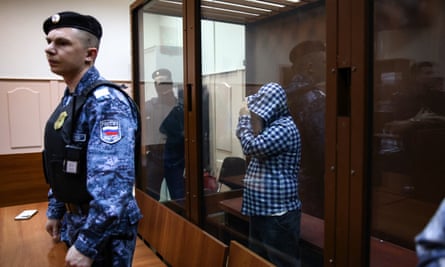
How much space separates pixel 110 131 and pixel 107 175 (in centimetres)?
14

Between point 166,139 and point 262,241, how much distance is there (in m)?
1.25

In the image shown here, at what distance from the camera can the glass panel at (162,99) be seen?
7.76 feet

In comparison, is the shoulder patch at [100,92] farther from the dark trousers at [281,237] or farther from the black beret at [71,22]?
the dark trousers at [281,237]

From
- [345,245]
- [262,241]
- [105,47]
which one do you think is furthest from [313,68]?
[105,47]

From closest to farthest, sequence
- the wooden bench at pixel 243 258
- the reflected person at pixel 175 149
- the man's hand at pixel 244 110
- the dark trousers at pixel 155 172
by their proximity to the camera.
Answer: the wooden bench at pixel 243 258 < the man's hand at pixel 244 110 < the reflected person at pixel 175 149 < the dark trousers at pixel 155 172

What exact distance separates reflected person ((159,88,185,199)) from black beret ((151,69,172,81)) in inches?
9.8

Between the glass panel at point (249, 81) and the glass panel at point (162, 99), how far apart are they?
28cm

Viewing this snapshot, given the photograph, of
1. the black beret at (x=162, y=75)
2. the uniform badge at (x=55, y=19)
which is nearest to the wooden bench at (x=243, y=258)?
the uniform badge at (x=55, y=19)

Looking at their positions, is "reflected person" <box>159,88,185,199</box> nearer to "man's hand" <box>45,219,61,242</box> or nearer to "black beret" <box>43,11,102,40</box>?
"man's hand" <box>45,219,61,242</box>

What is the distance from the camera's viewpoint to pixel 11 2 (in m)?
3.94

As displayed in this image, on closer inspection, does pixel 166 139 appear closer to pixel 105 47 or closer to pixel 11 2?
pixel 105 47

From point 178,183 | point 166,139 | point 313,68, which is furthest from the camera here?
point 166,139

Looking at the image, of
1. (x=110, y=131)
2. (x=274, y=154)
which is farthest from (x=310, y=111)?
(x=110, y=131)

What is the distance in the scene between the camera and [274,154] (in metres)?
1.56
